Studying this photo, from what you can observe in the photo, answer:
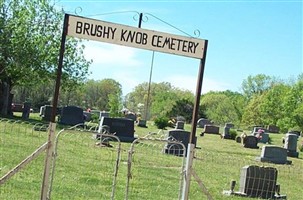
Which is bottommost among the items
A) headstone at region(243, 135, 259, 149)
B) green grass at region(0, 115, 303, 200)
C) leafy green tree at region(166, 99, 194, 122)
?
green grass at region(0, 115, 303, 200)

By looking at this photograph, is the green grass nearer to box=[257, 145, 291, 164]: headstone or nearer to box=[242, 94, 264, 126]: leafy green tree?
box=[257, 145, 291, 164]: headstone

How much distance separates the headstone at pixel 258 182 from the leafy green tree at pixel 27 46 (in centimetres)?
2517

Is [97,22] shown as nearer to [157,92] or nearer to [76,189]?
[76,189]

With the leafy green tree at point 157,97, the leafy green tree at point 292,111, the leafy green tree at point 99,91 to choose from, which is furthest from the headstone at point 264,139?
the leafy green tree at point 99,91

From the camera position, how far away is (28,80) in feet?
125

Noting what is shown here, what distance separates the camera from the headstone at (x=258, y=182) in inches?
481

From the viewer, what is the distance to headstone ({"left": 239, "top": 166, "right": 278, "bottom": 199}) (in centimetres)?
1221

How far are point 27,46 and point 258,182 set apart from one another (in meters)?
25.6

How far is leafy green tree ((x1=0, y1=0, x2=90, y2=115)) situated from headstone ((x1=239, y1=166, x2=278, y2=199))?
2517cm

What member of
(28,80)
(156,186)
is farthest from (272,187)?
(28,80)

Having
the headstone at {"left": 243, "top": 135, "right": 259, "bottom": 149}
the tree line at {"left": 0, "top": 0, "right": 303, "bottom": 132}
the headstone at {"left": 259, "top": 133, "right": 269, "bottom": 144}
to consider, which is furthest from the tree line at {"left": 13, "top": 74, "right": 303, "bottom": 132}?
the headstone at {"left": 243, "top": 135, "right": 259, "bottom": 149}

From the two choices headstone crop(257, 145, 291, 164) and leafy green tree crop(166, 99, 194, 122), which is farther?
leafy green tree crop(166, 99, 194, 122)

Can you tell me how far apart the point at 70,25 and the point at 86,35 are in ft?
0.75

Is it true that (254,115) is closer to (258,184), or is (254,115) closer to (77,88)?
(77,88)
